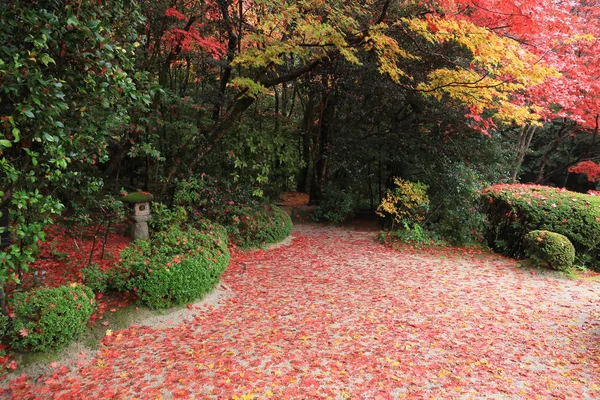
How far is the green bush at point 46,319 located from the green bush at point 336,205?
25.1ft

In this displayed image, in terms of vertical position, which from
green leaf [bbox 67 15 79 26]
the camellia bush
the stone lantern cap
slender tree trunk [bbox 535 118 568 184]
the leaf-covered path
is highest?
slender tree trunk [bbox 535 118 568 184]

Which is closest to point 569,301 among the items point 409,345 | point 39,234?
→ point 409,345

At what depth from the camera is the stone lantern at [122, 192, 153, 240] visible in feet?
20.1

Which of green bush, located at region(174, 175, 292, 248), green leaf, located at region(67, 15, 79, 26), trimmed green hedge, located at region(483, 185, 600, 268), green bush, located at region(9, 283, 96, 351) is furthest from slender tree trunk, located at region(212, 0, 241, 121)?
trimmed green hedge, located at region(483, 185, 600, 268)

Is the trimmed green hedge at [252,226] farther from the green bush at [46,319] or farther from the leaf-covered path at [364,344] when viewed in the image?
the green bush at [46,319]

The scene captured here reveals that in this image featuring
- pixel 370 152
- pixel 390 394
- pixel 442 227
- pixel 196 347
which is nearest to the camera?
pixel 390 394

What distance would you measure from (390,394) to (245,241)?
5.04 meters

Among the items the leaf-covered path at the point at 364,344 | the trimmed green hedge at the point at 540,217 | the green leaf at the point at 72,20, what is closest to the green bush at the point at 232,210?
the leaf-covered path at the point at 364,344

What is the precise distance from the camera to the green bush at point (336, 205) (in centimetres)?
1049

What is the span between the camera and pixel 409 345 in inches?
153

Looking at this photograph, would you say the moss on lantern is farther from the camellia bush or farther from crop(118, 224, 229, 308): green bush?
the camellia bush

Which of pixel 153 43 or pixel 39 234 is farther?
pixel 153 43

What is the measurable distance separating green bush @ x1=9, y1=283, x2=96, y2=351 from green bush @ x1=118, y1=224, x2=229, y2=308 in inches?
31.2

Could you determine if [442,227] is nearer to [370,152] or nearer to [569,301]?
[370,152]
